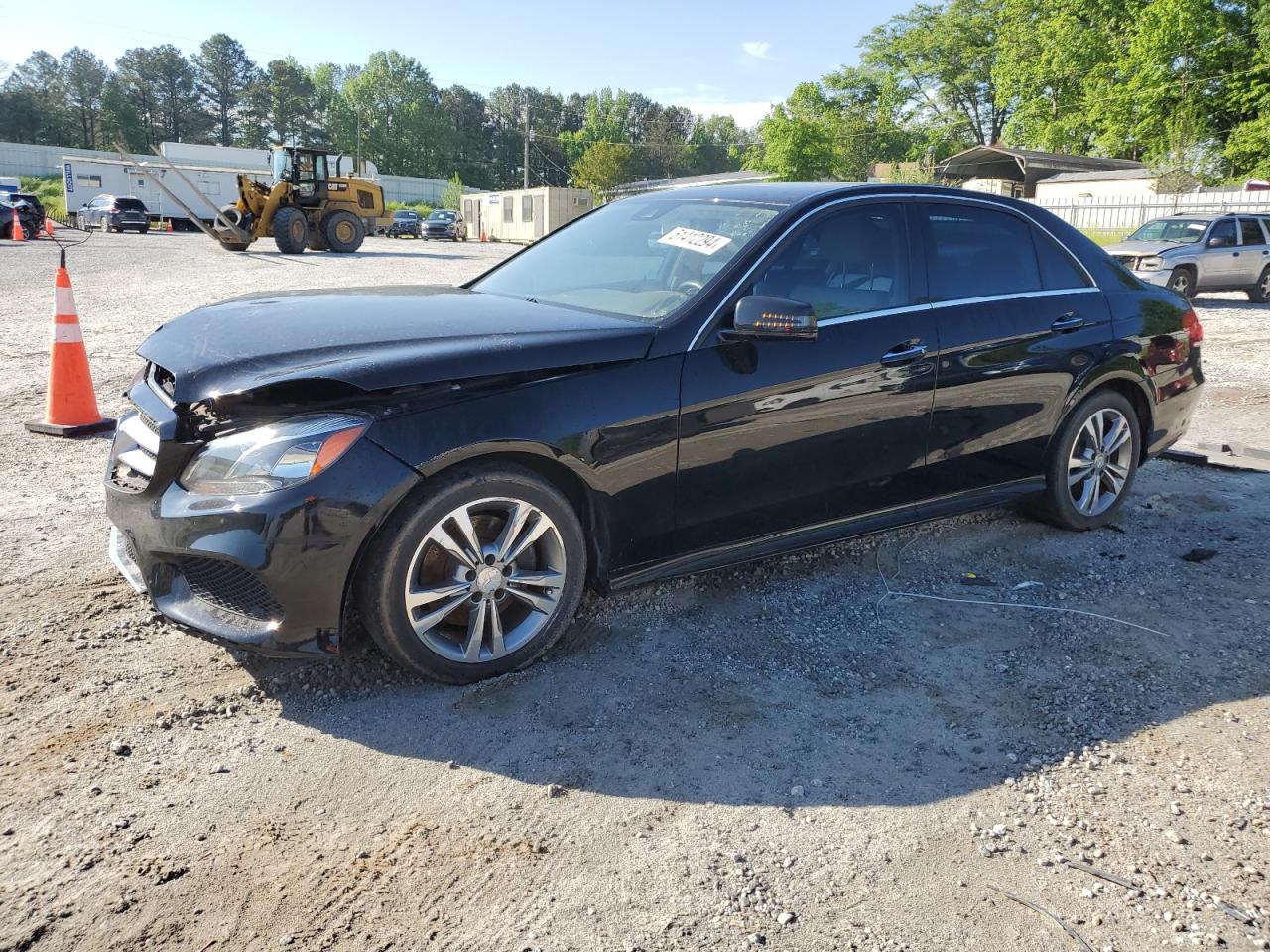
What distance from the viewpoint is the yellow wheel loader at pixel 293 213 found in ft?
88.8

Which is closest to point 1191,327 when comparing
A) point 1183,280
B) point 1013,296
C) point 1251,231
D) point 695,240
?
point 1013,296

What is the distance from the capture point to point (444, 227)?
164 feet

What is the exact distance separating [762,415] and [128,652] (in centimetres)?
243

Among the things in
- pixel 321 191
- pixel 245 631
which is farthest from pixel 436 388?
pixel 321 191

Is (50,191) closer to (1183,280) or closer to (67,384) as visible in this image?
(1183,280)

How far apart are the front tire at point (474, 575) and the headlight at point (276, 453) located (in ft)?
0.96

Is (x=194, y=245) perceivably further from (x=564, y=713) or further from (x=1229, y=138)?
(x=1229, y=138)

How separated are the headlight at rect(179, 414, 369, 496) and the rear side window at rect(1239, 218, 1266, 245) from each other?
61.7ft

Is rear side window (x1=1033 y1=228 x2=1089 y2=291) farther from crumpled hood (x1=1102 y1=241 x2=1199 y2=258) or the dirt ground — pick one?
crumpled hood (x1=1102 y1=241 x2=1199 y2=258)

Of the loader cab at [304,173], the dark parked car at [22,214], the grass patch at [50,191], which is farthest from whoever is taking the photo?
the grass patch at [50,191]

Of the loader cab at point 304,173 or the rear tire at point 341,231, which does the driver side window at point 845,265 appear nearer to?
the loader cab at point 304,173

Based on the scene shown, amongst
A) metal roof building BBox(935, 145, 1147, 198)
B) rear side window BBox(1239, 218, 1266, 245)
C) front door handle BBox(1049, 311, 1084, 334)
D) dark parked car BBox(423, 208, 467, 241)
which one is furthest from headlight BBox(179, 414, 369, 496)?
dark parked car BBox(423, 208, 467, 241)

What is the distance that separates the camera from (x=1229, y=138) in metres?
44.3

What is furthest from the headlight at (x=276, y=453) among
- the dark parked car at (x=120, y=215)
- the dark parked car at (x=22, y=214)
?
the dark parked car at (x=120, y=215)
